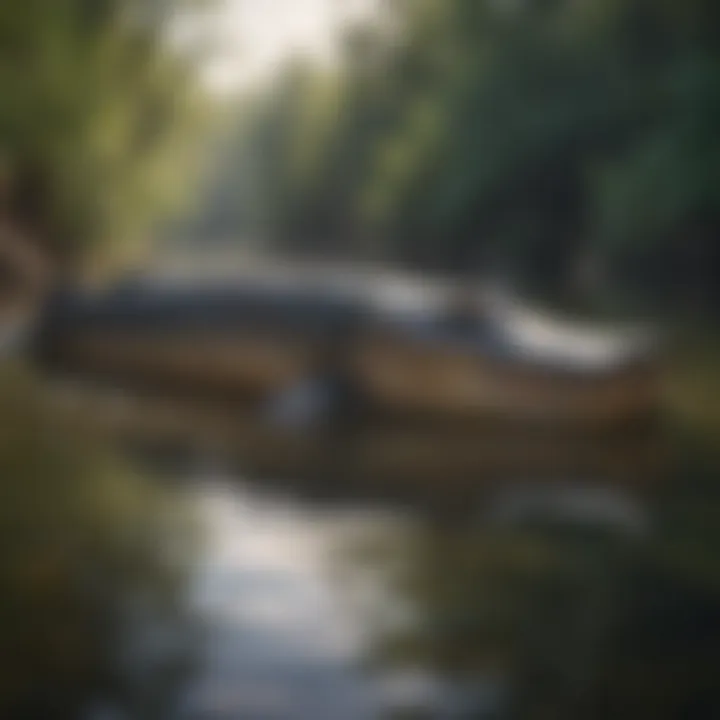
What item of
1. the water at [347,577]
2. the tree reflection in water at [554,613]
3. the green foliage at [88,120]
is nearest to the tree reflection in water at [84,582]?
the water at [347,577]

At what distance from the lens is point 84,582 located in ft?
3.60

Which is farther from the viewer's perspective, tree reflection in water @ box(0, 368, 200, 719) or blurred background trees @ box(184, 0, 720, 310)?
blurred background trees @ box(184, 0, 720, 310)

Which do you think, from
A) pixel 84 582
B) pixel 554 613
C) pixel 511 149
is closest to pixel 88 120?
pixel 511 149

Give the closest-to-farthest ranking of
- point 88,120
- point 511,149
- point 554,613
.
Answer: point 554,613 → point 88,120 → point 511,149

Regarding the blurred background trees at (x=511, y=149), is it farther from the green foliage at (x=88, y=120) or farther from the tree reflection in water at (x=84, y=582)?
the tree reflection in water at (x=84, y=582)

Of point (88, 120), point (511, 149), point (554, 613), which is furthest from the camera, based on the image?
point (511, 149)

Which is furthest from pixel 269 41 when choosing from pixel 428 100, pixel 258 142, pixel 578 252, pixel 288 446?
pixel 578 252

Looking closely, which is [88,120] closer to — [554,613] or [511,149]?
[511,149]

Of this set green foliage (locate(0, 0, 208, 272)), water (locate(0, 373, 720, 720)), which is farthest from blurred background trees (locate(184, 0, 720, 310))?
water (locate(0, 373, 720, 720))

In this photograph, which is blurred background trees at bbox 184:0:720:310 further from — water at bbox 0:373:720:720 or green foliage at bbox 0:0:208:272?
water at bbox 0:373:720:720

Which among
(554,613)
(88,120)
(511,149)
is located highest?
Result: (511,149)

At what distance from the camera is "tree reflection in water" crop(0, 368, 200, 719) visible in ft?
2.93

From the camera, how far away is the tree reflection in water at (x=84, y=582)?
893 mm

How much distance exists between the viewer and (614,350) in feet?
5.62
